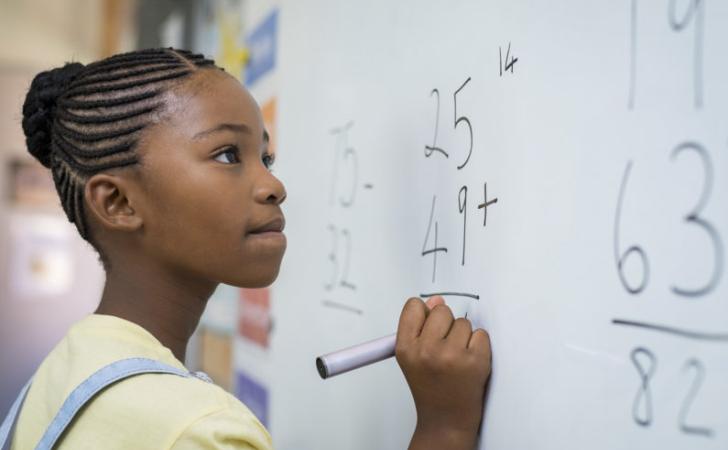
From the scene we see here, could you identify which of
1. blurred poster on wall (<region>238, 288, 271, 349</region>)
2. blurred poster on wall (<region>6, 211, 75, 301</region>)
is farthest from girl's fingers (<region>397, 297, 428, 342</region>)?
blurred poster on wall (<region>6, 211, 75, 301</region>)

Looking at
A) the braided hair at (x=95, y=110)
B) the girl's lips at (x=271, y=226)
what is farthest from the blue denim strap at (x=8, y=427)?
the girl's lips at (x=271, y=226)

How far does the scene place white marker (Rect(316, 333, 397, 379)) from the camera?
43cm

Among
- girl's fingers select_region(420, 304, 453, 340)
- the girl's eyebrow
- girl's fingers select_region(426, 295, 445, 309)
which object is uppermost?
the girl's eyebrow

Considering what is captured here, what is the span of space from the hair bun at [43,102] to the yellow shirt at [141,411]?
195mm

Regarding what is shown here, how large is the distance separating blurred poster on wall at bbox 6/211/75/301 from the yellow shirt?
2194 millimetres

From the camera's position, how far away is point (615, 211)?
1.11ft

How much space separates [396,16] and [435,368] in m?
0.32

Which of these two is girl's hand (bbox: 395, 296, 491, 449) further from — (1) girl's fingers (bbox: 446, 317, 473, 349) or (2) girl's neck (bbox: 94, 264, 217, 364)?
(2) girl's neck (bbox: 94, 264, 217, 364)

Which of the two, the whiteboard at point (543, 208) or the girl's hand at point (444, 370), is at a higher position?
the whiteboard at point (543, 208)

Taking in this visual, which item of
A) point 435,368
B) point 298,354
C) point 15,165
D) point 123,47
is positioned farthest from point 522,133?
point 15,165

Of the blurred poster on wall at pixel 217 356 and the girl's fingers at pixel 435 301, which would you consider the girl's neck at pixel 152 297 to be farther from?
the blurred poster on wall at pixel 217 356

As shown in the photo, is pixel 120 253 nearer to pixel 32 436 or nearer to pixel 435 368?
pixel 32 436

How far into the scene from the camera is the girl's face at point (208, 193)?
1.56 feet

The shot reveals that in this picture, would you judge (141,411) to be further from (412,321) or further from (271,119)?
(271,119)
